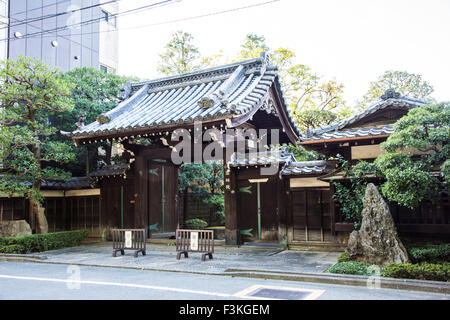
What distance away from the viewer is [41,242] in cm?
1428

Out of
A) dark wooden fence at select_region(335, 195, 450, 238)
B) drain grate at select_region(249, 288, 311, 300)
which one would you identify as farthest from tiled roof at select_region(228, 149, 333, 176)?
drain grate at select_region(249, 288, 311, 300)

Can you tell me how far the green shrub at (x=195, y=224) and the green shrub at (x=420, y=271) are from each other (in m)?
13.2

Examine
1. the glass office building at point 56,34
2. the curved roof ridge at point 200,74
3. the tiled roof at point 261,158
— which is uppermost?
the glass office building at point 56,34

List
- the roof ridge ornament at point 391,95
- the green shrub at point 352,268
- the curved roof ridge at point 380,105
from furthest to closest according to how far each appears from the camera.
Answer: the roof ridge ornament at point 391,95 < the curved roof ridge at point 380,105 < the green shrub at point 352,268

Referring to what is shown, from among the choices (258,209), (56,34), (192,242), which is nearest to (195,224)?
(258,209)

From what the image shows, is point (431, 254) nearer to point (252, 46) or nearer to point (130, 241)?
point (130, 241)

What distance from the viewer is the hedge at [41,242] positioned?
13602 millimetres

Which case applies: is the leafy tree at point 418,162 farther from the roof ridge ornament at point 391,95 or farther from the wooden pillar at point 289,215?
the wooden pillar at point 289,215

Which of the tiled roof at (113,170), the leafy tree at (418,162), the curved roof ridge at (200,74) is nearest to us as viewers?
the leafy tree at (418,162)

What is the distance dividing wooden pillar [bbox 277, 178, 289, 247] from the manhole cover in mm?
5931

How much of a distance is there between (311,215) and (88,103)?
1240cm

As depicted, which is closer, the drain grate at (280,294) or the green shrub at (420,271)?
the drain grate at (280,294)

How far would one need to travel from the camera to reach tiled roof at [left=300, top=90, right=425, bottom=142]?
10828mm

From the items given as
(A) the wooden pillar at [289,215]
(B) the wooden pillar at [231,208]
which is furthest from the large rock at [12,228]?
(A) the wooden pillar at [289,215]
